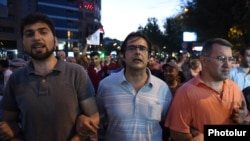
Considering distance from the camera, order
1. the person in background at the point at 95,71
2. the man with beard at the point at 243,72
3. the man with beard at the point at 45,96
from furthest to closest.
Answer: the person in background at the point at 95,71 < the man with beard at the point at 243,72 < the man with beard at the point at 45,96

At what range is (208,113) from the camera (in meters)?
3.28

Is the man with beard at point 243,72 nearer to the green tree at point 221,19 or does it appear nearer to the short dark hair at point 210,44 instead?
the short dark hair at point 210,44

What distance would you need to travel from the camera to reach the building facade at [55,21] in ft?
286

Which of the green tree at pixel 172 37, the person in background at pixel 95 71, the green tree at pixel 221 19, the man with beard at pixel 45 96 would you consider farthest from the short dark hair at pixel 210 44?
the green tree at pixel 172 37

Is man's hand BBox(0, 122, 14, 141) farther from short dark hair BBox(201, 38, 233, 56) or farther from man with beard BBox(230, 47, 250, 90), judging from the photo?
man with beard BBox(230, 47, 250, 90)

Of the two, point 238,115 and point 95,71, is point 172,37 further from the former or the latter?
point 238,115

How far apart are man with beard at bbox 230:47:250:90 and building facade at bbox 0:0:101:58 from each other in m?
59.2

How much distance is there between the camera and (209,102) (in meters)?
3.31

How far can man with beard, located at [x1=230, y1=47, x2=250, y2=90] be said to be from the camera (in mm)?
6969

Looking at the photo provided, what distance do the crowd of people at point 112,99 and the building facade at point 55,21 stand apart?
6233 cm

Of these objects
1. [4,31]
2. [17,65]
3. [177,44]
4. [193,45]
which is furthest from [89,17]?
[17,65]

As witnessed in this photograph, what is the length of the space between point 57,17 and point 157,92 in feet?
343

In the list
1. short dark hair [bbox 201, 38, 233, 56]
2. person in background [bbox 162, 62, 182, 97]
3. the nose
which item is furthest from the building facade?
the nose

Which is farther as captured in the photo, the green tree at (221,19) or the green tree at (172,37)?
the green tree at (172,37)
